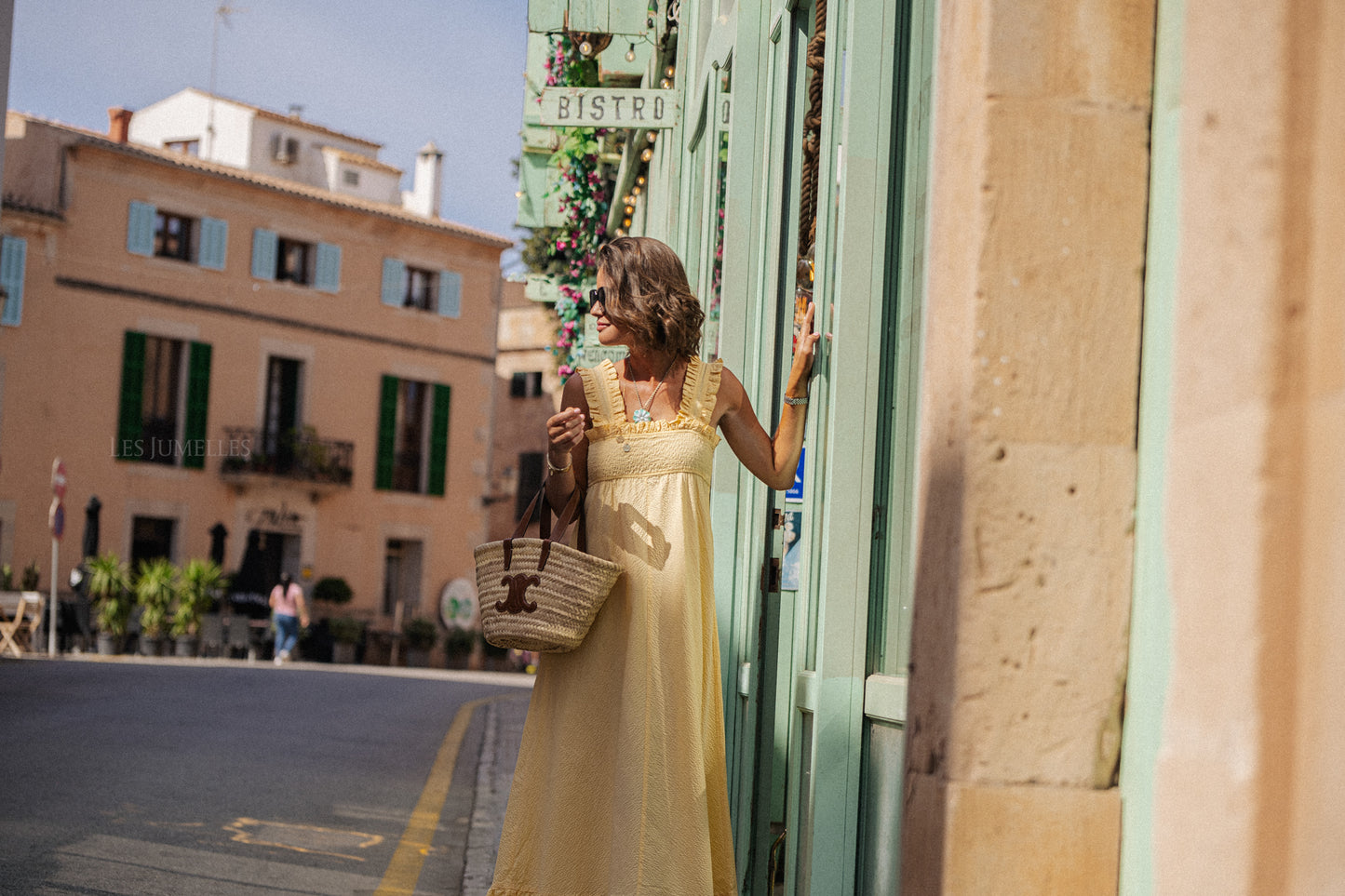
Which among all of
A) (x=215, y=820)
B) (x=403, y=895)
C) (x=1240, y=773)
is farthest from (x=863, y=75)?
(x=215, y=820)

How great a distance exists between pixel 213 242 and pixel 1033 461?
1280 inches

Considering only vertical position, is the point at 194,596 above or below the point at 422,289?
below

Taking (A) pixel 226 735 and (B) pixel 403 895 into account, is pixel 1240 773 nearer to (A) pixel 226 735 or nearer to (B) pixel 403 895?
(B) pixel 403 895

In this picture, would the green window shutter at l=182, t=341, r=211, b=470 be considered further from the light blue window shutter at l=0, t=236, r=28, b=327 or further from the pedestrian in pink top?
the pedestrian in pink top

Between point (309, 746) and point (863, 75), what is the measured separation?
26.3ft

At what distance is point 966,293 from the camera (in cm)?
238

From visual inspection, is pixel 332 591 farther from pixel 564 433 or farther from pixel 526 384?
pixel 564 433

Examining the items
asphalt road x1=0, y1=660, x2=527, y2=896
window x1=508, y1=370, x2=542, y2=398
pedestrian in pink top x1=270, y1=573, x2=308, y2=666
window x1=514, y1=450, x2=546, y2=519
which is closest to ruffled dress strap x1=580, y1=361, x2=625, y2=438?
asphalt road x1=0, y1=660, x2=527, y2=896

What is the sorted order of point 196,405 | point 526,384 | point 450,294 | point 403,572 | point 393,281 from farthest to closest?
point 526,384 < point 450,294 < point 403,572 < point 393,281 < point 196,405

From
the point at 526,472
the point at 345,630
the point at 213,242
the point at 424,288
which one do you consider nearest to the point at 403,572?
the point at 345,630

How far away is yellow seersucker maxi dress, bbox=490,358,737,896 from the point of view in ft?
10.9

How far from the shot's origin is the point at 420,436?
1433 inches

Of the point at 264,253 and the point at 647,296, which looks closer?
the point at 647,296

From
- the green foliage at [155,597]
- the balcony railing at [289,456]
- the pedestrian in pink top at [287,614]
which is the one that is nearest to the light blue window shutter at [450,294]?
the balcony railing at [289,456]
